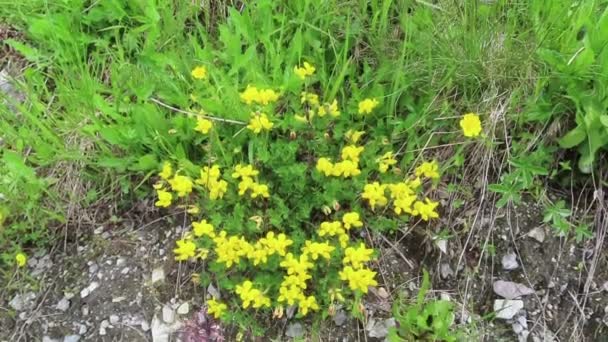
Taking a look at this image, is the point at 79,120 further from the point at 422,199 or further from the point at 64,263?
the point at 422,199

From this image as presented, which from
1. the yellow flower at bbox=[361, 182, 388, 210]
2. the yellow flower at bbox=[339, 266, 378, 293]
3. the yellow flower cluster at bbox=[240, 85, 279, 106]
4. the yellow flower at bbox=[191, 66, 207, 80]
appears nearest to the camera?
the yellow flower at bbox=[339, 266, 378, 293]

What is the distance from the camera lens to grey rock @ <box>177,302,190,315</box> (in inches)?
92.1

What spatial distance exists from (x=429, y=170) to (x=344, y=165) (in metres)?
0.30

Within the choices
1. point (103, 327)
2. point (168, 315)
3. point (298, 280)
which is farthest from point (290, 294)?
point (103, 327)

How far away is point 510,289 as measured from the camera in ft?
7.48

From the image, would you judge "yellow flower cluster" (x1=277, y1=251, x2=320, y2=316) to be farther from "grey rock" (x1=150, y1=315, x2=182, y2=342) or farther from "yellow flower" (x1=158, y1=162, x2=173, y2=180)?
"yellow flower" (x1=158, y1=162, x2=173, y2=180)

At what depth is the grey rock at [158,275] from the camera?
2406 millimetres

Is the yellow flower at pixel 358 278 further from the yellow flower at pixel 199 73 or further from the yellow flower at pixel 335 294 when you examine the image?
the yellow flower at pixel 199 73

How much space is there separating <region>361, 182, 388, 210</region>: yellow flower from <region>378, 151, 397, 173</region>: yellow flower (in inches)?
3.4

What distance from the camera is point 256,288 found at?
222 centimetres

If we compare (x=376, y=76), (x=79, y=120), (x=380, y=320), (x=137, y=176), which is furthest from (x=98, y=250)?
(x=376, y=76)

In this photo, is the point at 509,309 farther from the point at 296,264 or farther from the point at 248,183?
the point at 248,183

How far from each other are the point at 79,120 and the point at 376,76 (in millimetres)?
1195

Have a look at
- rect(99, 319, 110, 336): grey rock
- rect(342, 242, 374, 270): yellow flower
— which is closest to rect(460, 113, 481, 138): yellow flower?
rect(342, 242, 374, 270): yellow flower
